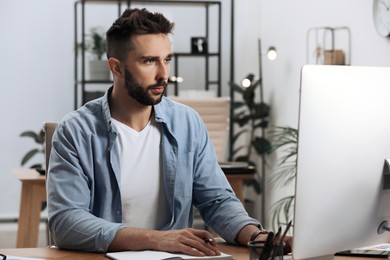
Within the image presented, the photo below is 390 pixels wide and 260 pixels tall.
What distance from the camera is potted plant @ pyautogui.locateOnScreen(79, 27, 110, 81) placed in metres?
6.74

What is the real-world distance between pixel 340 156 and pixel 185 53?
526cm

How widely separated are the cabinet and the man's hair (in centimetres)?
440

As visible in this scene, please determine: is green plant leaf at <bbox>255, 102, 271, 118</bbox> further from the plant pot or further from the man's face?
the man's face

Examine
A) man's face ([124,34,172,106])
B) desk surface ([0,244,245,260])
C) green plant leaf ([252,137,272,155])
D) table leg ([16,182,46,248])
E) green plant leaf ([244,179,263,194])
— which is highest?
man's face ([124,34,172,106])

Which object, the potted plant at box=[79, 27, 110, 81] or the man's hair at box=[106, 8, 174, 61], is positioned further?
the potted plant at box=[79, 27, 110, 81]

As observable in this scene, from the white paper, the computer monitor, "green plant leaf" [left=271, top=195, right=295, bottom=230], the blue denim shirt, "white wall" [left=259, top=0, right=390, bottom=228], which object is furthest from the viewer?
"green plant leaf" [left=271, top=195, right=295, bottom=230]

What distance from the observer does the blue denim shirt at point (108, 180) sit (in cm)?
212

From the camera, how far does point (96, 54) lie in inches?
269

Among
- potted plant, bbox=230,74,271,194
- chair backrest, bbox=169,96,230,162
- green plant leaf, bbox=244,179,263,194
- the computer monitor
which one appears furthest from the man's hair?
green plant leaf, bbox=244,179,263,194

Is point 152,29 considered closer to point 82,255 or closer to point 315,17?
point 82,255

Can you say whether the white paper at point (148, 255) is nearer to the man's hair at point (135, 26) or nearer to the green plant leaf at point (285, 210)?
the man's hair at point (135, 26)

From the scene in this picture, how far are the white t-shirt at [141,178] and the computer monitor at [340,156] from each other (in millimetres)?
686

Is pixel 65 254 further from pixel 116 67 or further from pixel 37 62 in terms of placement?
pixel 37 62

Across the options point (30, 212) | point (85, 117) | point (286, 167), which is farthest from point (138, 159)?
point (286, 167)
